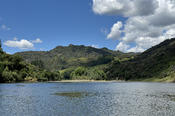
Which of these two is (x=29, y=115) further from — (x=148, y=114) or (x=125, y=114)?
(x=148, y=114)

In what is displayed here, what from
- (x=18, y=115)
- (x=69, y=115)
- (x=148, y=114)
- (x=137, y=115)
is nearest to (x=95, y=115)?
(x=69, y=115)

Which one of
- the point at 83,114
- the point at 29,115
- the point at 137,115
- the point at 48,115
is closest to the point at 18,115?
the point at 29,115

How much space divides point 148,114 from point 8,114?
114 feet

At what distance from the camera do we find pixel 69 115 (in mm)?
50250

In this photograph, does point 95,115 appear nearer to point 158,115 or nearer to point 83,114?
point 83,114

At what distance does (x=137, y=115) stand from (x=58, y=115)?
19082mm

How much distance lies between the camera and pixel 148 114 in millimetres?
52406

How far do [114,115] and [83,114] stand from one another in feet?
24.9

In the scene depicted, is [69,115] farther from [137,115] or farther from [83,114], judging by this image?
[137,115]

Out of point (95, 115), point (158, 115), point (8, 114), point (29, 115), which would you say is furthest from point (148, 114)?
point (8, 114)

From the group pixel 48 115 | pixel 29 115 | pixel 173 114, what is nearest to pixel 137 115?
pixel 173 114

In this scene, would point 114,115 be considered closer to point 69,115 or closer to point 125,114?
point 125,114

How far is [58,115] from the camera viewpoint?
50281 millimetres

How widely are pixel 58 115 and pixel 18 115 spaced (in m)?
9.78
